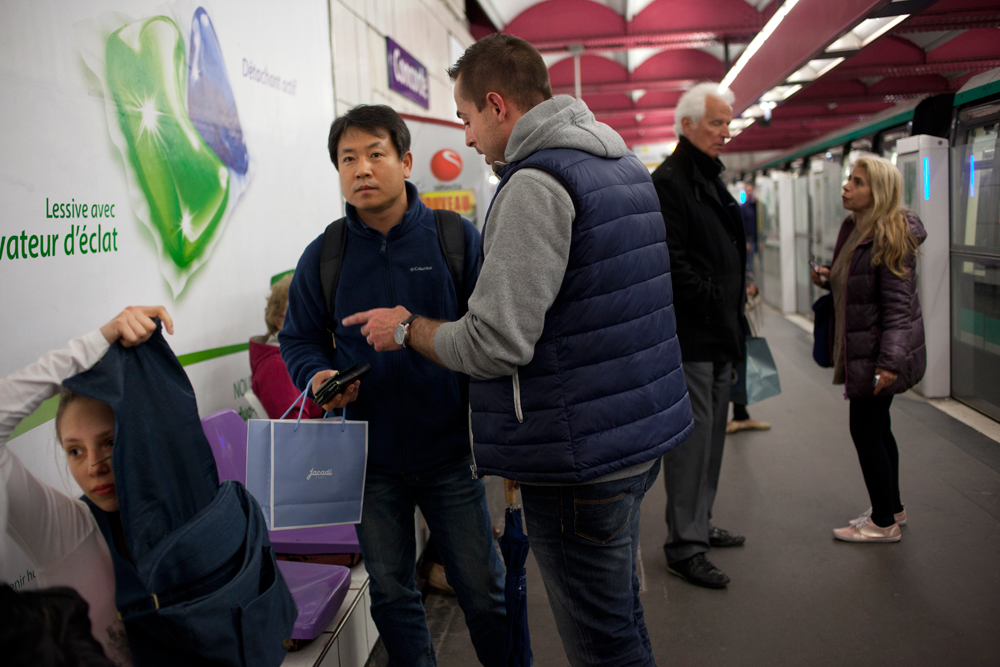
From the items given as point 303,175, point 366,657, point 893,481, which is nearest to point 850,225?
point 893,481

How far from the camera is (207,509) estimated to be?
1338mm

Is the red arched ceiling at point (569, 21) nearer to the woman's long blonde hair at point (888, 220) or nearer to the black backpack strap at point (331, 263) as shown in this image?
the woman's long blonde hair at point (888, 220)

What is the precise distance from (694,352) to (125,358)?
7.37 ft

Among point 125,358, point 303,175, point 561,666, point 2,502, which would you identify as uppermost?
point 303,175

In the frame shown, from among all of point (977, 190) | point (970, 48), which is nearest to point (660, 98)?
point (970, 48)

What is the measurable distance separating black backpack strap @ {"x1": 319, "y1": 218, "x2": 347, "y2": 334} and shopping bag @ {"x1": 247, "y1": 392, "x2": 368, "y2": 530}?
1.15 feet

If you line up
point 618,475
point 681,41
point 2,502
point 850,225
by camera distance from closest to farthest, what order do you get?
point 2,502 → point 618,475 → point 850,225 → point 681,41

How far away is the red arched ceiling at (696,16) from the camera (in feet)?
27.8

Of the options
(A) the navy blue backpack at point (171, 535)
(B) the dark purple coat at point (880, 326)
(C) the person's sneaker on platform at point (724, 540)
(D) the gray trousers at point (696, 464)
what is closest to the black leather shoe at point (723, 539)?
(C) the person's sneaker on platform at point (724, 540)

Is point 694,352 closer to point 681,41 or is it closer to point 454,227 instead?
point 454,227

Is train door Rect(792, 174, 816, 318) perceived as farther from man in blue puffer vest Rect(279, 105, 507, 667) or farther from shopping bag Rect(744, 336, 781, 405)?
man in blue puffer vest Rect(279, 105, 507, 667)

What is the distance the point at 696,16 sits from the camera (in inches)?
336

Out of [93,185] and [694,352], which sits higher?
[93,185]

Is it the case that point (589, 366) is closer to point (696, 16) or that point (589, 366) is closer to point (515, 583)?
point (515, 583)
